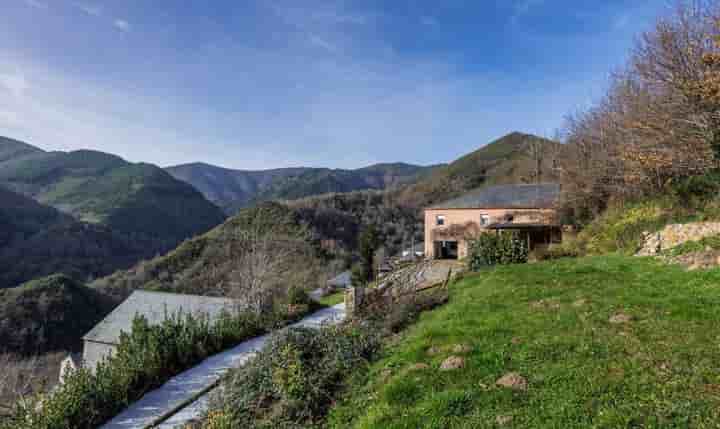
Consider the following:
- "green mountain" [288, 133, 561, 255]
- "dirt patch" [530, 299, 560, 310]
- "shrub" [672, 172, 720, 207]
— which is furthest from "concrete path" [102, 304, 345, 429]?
"green mountain" [288, 133, 561, 255]

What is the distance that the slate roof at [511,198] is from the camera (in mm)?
23594

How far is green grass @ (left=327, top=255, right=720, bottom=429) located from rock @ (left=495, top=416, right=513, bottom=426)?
0.05 metres

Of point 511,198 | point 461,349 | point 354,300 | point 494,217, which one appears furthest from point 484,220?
point 461,349

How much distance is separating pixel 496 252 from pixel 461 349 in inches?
356

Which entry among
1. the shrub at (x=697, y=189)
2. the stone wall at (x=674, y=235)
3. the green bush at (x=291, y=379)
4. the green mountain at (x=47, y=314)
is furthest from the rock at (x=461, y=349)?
the green mountain at (x=47, y=314)

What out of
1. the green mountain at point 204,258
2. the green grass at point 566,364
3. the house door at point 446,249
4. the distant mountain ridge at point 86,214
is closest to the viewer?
the green grass at point 566,364

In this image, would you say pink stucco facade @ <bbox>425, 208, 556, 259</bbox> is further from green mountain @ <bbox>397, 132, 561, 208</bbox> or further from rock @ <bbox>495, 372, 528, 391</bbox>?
green mountain @ <bbox>397, 132, 561, 208</bbox>

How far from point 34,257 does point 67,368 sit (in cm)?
7324

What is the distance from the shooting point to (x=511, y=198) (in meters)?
25.6

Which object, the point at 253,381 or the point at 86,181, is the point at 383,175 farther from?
the point at 253,381

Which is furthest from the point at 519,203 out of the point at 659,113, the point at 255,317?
the point at 255,317

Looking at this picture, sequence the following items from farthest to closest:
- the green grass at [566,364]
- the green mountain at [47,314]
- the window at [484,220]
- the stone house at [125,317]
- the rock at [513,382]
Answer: the green mountain at [47,314], the window at [484,220], the stone house at [125,317], the rock at [513,382], the green grass at [566,364]

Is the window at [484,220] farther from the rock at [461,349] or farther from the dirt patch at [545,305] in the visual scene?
the rock at [461,349]

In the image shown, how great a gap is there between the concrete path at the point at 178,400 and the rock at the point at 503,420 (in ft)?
13.8
